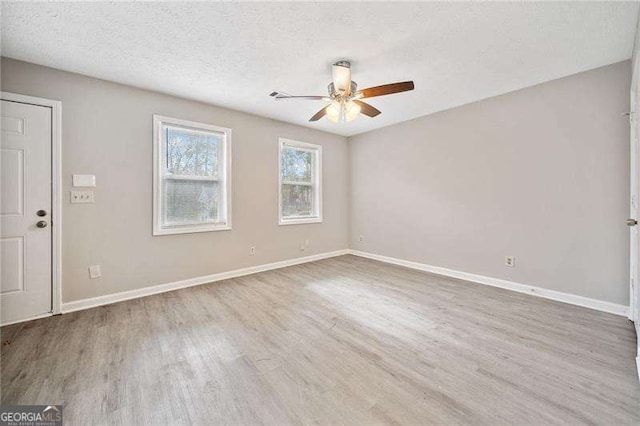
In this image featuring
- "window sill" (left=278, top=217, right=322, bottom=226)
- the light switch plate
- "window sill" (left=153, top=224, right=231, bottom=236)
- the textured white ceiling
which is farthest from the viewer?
"window sill" (left=278, top=217, right=322, bottom=226)

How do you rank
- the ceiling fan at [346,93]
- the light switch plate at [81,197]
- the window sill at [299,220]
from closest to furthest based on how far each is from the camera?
the ceiling fan at [346,93] < the light switch plate at [81,197] < the window sill at [299,220]

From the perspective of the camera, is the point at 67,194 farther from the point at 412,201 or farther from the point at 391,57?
the point at 412,201

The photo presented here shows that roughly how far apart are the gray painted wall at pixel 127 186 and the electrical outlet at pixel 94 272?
1.6 inches

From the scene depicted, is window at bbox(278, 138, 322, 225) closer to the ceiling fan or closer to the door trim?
the ceiling fan

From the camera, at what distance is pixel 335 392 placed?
4.98ft

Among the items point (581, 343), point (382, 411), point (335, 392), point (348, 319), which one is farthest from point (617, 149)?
point (335, 392)

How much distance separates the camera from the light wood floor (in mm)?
1386

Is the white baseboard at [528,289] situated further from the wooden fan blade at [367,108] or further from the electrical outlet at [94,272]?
the electrical outlet at [94,272]

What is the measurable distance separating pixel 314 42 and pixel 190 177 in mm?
2395

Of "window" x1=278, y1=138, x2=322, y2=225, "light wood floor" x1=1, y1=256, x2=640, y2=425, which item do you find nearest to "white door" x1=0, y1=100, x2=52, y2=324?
"light wood floor" x1=1, y1=256, x2=640, y2=425

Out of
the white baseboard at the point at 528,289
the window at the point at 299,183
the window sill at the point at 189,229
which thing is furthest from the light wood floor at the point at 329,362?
the window at the point at 299,183

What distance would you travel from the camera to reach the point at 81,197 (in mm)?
2719

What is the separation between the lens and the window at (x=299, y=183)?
454 centimetres

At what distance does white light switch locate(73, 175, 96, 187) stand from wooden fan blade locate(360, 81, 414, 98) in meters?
3.08
